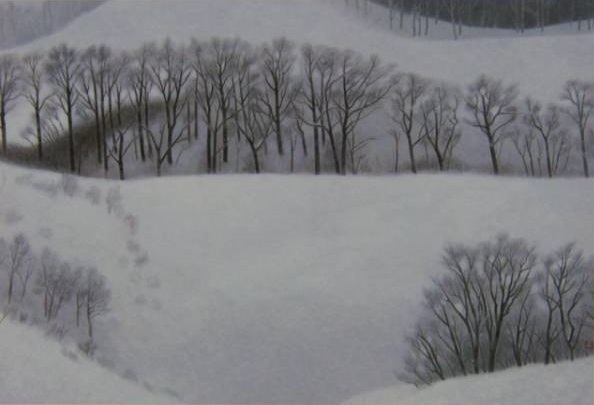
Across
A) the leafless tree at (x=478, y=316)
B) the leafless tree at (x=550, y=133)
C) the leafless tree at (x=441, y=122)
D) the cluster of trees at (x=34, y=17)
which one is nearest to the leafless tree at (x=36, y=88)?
the cluster of trees at (x=34, y=17)

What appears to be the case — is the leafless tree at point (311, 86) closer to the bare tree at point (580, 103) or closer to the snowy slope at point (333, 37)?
the snowy slope at point (333, 37)

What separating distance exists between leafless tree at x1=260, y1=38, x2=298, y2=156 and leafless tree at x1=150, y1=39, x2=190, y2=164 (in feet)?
1.42

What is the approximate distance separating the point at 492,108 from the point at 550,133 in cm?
31

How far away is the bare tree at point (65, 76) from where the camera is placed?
150 inches

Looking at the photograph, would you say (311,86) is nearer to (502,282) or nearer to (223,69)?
(223,69)

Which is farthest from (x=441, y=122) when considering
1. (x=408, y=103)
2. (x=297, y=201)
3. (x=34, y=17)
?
(x=34, y=17)

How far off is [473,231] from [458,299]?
13.3 inches

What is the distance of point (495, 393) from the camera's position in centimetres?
327

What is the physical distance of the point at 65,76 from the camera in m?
3.87


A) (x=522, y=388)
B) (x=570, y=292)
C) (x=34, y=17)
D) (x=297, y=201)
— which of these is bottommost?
(x=522, y=388)

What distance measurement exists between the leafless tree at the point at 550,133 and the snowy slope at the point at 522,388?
3.07 ft

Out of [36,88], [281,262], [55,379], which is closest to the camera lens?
[55,379]

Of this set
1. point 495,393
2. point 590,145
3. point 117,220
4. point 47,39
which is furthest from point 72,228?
point 590,145

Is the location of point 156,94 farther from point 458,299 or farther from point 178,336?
point 458,299
